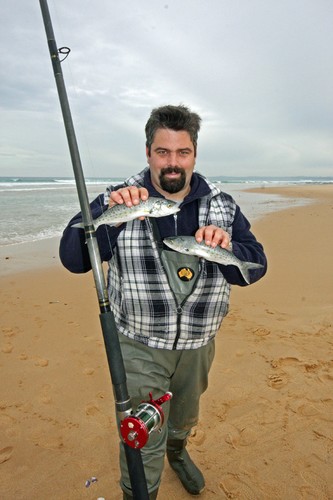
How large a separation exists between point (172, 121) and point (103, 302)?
138 centimetres

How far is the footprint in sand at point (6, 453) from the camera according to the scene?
312 cm

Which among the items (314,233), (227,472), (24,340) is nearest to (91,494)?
(227,472)

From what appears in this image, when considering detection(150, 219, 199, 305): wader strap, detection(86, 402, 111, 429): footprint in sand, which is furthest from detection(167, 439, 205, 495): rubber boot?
detection(150, 219, 199, 305): wader strap

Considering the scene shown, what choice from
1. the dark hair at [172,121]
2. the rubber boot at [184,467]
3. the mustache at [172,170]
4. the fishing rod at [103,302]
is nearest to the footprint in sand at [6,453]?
the rubber boot at [184,467]

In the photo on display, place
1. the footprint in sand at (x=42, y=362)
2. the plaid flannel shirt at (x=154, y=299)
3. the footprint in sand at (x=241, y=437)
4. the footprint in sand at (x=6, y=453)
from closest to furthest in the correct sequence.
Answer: the plaid flannel shirt at (x=154, y=299), the footprint in sand at (x=6, y=453), the footprint in sand at (x=241, y=437), the footprint in sand at (x=42, y=362)

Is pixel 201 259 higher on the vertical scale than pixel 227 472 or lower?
higher

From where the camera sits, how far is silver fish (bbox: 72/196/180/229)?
232 centimetres

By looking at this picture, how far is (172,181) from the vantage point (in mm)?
2693

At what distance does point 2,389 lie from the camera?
397cm

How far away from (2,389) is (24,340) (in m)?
1.04

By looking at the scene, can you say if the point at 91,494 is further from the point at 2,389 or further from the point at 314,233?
the point at 314,233

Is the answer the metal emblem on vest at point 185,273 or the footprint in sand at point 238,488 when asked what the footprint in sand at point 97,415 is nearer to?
the footprint in sand at point 238,488

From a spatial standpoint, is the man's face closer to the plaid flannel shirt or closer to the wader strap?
the plaid flannel shirt

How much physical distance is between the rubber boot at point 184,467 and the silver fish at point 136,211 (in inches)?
73.0
